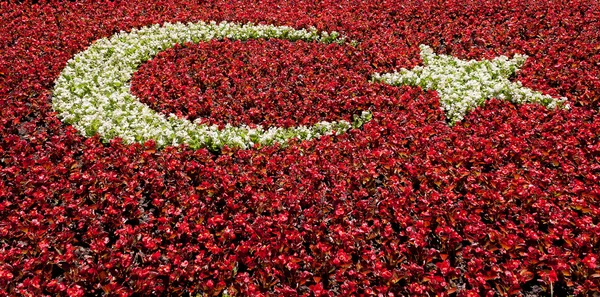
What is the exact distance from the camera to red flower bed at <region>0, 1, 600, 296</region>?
4699 millimetres

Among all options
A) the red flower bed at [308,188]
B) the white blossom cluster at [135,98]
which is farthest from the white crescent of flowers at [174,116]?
the red flower bed at [308,188]

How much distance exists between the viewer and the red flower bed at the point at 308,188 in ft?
15.4

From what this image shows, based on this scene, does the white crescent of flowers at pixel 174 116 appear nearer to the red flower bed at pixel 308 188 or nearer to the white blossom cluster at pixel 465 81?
the white blossom cluster at pixel 465 81

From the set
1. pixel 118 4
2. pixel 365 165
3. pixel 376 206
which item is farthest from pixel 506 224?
pixel 118 4

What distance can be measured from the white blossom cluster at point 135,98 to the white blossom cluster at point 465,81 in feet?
4.65

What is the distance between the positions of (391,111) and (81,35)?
6573 millimetres

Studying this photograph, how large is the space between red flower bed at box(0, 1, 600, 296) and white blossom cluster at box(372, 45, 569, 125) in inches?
8.8

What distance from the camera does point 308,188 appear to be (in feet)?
19.0

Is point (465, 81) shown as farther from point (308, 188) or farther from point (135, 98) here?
point (135, 98)

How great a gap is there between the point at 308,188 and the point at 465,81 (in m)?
4.13

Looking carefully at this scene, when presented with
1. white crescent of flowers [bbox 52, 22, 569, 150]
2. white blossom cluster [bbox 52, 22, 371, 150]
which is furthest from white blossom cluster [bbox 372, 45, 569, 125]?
white blossom cluster [bbox 52, 22, 371, 150]

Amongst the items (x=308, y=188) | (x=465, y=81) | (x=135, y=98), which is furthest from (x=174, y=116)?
(x=465, y=81)

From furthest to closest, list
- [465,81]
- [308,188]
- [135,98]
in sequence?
1. [465,81]
2. [135,98]
3. [308,188]

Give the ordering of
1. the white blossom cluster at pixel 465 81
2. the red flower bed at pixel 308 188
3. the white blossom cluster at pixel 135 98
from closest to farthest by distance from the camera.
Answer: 1. the red flower bed at pixel 308 188
2. the white blossom cluster at pixel 135 98
3. the white blossom cluster at pixel 465 81
